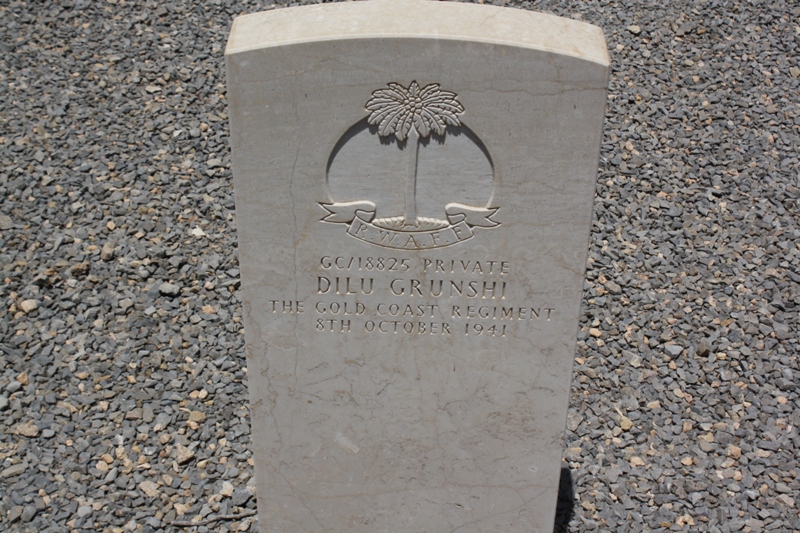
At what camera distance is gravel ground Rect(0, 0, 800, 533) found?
398 centimetres

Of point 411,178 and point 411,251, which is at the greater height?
point 411,178

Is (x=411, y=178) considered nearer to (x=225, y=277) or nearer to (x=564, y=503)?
(x=564, y=503)

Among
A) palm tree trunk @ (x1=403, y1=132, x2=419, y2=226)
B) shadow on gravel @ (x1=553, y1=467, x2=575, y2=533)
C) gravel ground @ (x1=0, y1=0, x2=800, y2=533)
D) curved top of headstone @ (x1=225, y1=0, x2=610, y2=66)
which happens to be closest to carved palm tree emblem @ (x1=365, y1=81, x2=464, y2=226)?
palm tree trunk @ (x1=403, y1=132, x2=419, y2=226)

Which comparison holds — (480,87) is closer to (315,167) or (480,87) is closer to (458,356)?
(315,167)

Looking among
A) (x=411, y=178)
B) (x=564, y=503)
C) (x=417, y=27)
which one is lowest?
(x=564, y=503)

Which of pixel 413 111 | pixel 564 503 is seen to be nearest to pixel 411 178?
pixel 413 111

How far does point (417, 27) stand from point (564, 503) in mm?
2366

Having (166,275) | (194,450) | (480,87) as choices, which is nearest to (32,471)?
(194,450)

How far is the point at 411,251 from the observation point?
2973 millimetres

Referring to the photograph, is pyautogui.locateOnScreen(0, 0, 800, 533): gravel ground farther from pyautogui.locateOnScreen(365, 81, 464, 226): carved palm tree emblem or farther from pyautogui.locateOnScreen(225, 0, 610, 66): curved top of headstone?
pyautogui.locateOnScreen(225, 0, 610, 66): curved top of headstone

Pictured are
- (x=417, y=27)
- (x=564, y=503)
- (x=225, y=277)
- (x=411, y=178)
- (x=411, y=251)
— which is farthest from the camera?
(x=225, y=277)

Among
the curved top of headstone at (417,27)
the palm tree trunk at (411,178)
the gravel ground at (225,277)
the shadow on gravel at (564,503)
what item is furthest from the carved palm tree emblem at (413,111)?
the gravel ground at (225,277)

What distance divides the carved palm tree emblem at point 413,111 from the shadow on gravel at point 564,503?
6.14 feet

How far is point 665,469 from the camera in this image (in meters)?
4.07
